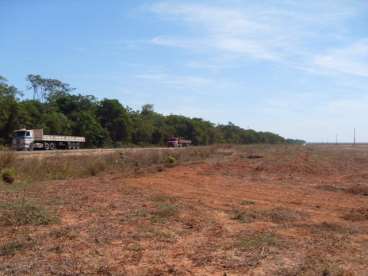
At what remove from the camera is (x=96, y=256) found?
764cm

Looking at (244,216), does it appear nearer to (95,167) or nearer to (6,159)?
(6,159)

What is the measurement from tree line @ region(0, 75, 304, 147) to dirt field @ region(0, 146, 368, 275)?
1801 inches

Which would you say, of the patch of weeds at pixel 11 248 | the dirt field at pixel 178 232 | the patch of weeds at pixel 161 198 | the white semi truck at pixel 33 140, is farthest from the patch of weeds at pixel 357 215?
the white semi truck at pixel 33 140

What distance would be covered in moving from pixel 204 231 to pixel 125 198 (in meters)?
5.29

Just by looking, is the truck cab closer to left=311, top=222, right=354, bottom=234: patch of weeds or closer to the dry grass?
the dry grass

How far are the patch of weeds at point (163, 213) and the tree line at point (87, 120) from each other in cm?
4803

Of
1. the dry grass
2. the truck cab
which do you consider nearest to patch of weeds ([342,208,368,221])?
the dry grass

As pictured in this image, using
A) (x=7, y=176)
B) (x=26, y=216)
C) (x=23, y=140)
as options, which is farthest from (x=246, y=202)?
(x=23, y=140)

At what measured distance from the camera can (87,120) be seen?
236 ft

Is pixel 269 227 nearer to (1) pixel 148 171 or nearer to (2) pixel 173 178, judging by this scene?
(2) pixel 173 178

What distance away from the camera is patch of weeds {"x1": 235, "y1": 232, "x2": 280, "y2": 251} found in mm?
8430

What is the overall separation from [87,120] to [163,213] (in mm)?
62478

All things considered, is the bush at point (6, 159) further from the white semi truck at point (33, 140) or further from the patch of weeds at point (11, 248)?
the white semi truck at point (33, 140)

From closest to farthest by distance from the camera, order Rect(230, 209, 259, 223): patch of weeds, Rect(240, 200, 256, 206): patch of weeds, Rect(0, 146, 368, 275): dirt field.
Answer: Rect(0, 146, 368, 275): dirt field < Rect(230, 209, 259, 223): patch of weeds < Rect(240, 200, 256, 206): patch of weeds
